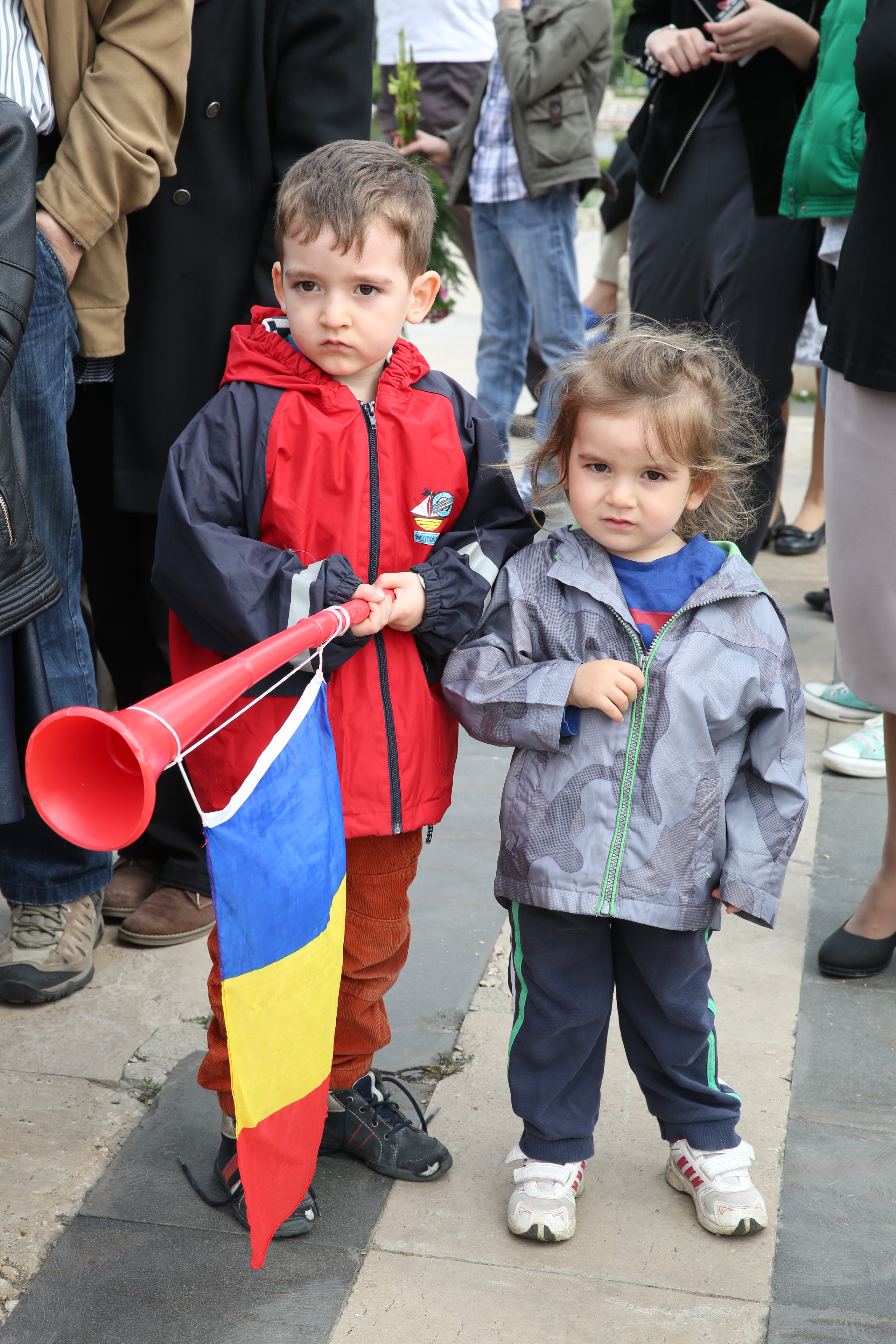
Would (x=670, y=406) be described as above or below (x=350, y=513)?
above

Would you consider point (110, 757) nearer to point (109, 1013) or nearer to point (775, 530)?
point (109, 1013)

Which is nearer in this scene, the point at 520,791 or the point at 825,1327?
the point at 825,1327

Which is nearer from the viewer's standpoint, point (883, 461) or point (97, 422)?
point (883, 461)

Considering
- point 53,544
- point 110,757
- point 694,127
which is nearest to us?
point 110,757

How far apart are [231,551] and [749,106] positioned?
247cm

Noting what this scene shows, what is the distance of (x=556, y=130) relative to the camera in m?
5.21

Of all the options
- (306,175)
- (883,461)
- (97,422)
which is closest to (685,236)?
(883,461)

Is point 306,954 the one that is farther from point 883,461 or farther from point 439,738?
point 883,461

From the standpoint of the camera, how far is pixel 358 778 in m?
1.94

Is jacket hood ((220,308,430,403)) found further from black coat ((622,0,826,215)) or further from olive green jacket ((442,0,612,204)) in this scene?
olive green jacket ((442,0,612,204))

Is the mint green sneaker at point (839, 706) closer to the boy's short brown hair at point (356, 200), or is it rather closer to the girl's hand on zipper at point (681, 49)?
the girl's hand on zipper at point (681, 49)

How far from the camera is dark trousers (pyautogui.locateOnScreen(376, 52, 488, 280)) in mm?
6020

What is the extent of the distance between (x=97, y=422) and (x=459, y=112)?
4.03 meters

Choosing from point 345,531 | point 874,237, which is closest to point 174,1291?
point 345,531
